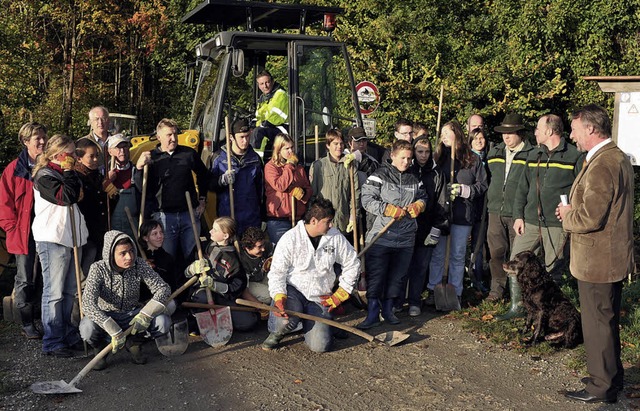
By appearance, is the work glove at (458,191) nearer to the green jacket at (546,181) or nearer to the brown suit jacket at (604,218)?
the green jacket at (546,181)

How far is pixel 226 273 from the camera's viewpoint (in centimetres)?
670

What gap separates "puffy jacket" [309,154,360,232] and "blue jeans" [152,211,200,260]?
134cm

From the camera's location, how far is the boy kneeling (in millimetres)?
5770

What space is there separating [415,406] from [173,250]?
119 inches

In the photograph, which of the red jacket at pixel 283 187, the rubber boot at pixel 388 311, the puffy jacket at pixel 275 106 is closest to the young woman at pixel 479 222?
the rubber boot at pixel 388 311

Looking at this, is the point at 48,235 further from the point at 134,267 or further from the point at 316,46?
the point at 316,46

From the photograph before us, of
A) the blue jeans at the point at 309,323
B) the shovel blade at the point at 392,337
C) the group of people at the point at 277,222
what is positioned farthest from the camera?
the shovel blade at the point at 392,337

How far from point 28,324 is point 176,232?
1.59 metres

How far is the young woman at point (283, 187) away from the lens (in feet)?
23.4

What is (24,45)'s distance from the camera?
15305mm

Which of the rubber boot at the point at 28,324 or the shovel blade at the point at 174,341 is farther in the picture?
the rubber boot at the point at 28,324

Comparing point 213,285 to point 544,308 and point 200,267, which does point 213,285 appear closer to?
point 200,267

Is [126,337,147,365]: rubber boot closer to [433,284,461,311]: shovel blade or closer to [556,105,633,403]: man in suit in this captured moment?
[433,284,461,311]: shovel blade

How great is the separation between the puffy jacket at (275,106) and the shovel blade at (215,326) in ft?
8.40
